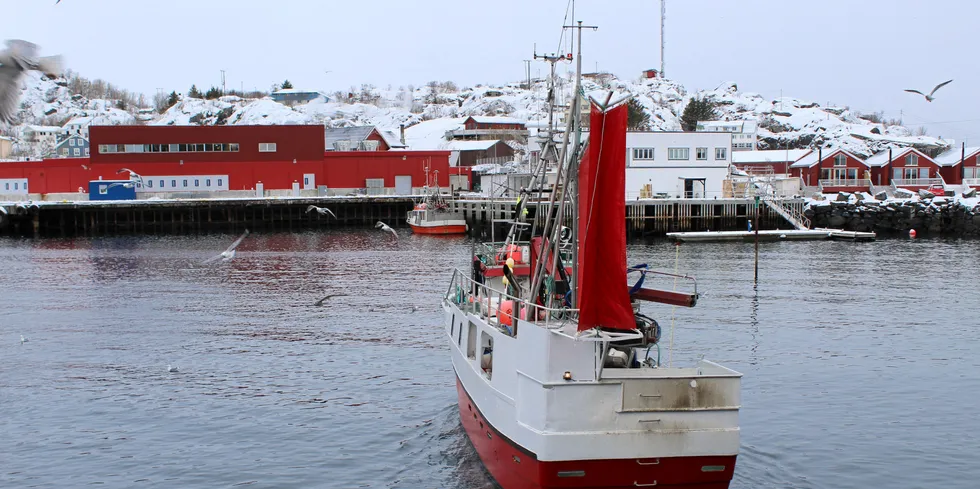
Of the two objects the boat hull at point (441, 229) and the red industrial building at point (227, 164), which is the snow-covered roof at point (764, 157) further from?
the boat hull at point (441, 229)

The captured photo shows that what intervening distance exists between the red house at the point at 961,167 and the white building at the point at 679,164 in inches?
1277

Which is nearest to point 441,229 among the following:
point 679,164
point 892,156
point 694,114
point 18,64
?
point 679,164

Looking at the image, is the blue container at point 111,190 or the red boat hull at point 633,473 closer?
the red boat hull at point 633,473

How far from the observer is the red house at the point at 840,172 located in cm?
8744

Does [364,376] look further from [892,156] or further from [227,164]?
[892,156]

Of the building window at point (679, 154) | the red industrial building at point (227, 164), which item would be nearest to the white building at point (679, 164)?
the building window at point (679, 154)

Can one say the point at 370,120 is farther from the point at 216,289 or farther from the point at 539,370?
the point at 539,370

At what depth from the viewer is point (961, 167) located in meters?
92.4

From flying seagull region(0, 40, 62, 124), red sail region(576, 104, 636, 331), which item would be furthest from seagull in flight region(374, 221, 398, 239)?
flying seagull region(0, 40, 62, 124)

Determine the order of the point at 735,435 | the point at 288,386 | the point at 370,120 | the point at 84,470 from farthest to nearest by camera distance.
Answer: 1. the point at 370,120
2. the point at 288,386
3. the point at 84,470
4. the point at 735,435

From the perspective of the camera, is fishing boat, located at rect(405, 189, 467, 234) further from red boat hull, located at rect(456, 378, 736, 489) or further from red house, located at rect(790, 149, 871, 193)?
red boat hull, located at rect(456, 378, 736, 489)

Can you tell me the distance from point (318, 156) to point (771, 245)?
4673 centimetres

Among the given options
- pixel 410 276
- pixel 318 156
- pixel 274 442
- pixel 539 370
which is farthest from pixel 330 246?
pixel 539 370

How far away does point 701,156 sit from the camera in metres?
74.6
